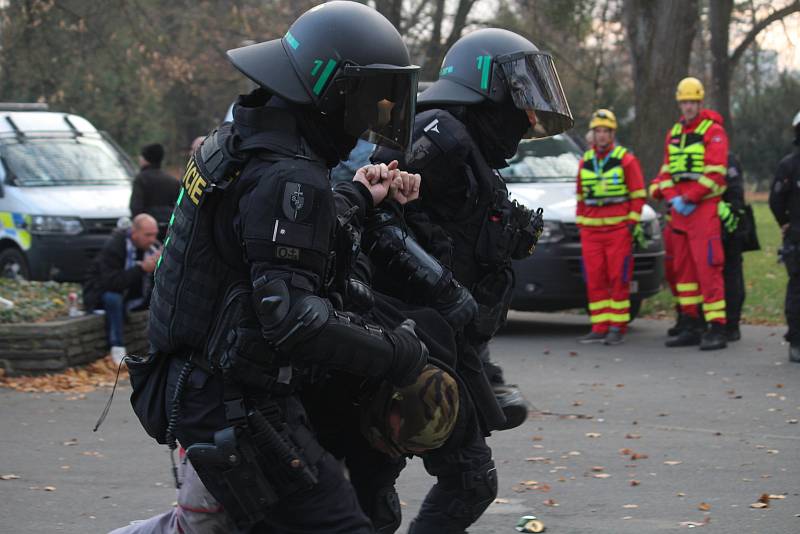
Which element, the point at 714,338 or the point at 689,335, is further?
the point at 689,335

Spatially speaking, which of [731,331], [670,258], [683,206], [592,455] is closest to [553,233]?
[670,258]

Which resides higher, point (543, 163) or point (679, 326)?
point (543, 163)

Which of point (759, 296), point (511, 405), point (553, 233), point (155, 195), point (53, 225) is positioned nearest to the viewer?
point (511, 405)

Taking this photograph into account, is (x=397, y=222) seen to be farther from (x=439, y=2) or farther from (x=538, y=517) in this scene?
(x=439, y=2)

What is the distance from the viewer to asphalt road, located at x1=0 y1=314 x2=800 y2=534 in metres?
5.70

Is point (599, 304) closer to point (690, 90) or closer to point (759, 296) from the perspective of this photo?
point (690, 90)

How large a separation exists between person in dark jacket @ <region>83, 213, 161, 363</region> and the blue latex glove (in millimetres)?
4382

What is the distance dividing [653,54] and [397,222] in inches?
443

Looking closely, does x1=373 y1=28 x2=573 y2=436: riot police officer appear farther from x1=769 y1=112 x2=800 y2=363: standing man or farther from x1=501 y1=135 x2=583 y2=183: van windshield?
x1=501 y1=135 x2=583 y2=183: van windshield

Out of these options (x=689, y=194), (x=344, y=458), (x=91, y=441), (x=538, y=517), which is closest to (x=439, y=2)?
(x=689, y=194)

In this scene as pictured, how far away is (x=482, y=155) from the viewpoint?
4.66m

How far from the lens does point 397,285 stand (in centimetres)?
419

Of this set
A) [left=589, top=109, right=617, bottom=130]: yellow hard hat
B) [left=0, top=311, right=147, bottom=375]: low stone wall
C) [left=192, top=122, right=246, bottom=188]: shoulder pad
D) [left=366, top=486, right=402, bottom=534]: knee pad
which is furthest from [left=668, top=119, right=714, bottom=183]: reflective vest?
[left=192, top=122, right=246, bottom=188]: shoulder pad

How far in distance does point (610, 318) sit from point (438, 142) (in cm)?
707
